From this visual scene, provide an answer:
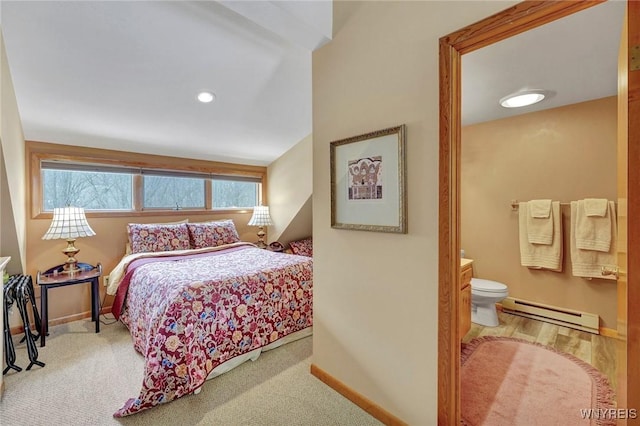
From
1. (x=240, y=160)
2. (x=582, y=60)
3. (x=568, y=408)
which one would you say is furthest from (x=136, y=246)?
(x=582, y=60)

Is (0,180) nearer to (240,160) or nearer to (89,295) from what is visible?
(89,295)

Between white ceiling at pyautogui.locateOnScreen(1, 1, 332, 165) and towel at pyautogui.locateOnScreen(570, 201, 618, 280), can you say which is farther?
towel at pyautogui.locateOnScreen(570, 201, 618, 280)

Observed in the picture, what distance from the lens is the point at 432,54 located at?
4.47 ft

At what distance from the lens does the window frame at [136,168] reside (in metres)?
2.87

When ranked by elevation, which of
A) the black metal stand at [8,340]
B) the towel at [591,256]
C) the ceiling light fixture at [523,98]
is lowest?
the black metal stand at [8,340]

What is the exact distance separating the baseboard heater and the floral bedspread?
2.25 metres

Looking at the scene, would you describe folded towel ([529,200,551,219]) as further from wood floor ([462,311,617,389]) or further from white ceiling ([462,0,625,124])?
wood floor ([462,311,617,389])

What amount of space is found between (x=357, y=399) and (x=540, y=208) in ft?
8.49

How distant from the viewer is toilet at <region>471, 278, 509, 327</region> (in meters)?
2.73

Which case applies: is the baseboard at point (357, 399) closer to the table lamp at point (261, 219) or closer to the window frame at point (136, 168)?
the table lamp at point (261, 219)

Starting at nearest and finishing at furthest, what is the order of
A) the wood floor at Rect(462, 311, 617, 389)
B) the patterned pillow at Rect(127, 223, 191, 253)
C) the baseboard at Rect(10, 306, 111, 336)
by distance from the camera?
the wood floor at Rect(462, 311, 617, 389), the baseboard at Rect(10, 306, 111, 336), the patterned pillow at Rect(127, 223, 191, 253)

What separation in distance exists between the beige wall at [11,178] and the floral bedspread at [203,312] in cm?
94

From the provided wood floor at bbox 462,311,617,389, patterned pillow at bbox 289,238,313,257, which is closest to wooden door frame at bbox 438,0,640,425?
wood floor at bbox 462,311,617,389

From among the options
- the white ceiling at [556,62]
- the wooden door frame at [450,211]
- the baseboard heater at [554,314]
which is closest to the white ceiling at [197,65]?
the white ceiling at [556,62]
